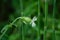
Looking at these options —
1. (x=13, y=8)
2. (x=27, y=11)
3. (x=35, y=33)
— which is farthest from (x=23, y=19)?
(x=13, y=8)

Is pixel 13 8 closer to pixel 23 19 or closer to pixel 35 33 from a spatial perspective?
pixel 35 33

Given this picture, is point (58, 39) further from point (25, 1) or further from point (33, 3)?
point (25, 1)

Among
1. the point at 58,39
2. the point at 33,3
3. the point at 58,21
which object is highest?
the point at 33,3

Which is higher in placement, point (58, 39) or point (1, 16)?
point (1, 16)

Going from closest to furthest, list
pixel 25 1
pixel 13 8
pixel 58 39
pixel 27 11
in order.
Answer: pixel 58 39, pixel 27 11, pixel 25 1, pixel 13 8

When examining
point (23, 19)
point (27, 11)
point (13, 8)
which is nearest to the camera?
point (23, 19)

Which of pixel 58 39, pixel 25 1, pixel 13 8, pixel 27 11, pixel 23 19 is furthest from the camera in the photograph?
pixel 13 8

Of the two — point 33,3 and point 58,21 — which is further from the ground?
point 33,3

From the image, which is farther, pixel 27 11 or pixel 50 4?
→ pixel 50 4

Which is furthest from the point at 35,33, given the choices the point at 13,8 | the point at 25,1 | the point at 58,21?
the point at 13,8
